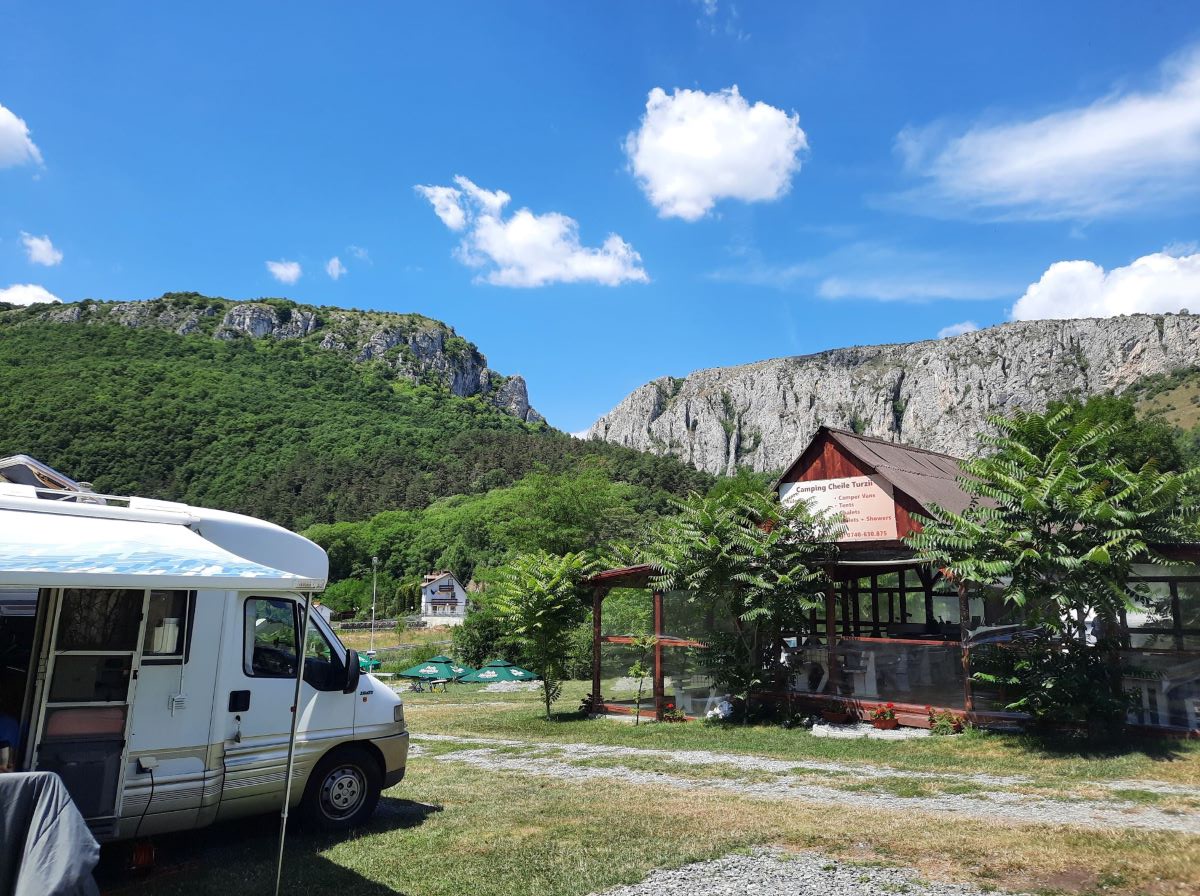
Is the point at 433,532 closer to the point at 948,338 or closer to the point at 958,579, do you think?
the point at 958,579

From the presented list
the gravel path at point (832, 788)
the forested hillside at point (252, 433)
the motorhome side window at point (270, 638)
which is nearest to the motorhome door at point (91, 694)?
the motorhome side window at point (270, 638)

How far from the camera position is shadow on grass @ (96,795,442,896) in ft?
18.9

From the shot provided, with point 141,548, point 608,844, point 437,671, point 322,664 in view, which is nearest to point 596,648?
point 322,664

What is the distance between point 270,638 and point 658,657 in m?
11.6

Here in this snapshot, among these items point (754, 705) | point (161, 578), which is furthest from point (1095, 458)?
point (161, 578)

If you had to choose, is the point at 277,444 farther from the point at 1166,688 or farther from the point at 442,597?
the point at 1166,688

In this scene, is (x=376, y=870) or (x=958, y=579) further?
(x=958, y=579)

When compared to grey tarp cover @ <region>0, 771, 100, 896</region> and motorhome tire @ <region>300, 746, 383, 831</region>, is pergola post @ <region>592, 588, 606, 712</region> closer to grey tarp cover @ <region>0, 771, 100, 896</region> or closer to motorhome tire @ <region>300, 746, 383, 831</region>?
motorhome tire @ <region>300, 746, 383, 831</region>

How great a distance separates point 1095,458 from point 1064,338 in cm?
15419

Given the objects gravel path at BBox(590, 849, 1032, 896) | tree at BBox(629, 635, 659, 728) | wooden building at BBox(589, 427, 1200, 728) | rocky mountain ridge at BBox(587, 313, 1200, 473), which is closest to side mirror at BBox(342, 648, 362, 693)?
gravel path at BBox(590, 849, 1032, 896)

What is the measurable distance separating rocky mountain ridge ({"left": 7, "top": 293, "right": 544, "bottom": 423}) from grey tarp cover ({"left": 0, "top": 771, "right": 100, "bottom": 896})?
15682cm

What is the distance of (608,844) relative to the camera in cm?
683

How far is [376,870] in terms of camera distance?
6219 millimetres

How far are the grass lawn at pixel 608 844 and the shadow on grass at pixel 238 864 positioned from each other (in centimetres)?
2
